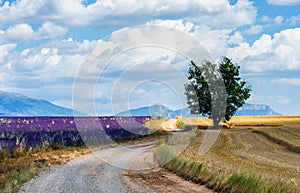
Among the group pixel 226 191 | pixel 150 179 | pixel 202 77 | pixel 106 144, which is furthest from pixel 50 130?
pixel 202 77

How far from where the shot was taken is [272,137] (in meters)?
62.1

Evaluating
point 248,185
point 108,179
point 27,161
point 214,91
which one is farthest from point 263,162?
point 214,91

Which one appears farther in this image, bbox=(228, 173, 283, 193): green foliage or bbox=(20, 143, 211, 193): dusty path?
bbox=(20, 143, 211, 193): dusty path

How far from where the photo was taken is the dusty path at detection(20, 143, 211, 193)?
891 inches

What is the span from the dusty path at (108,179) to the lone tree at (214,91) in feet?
180

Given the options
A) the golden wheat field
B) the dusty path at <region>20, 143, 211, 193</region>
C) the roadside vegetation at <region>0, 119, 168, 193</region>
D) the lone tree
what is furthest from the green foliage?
the lone tree

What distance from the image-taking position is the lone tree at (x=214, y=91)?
295ft

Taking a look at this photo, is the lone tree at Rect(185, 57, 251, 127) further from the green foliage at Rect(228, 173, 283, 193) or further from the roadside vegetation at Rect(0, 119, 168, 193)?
the green foliage at Rect(228, 173, 283, 193)

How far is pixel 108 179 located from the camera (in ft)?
84.3

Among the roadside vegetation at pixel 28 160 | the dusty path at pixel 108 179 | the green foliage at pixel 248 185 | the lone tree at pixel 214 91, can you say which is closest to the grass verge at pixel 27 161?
the roadside vegetation at pixel 28 160

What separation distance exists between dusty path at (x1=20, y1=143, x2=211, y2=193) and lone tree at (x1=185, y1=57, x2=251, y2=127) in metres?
54.8

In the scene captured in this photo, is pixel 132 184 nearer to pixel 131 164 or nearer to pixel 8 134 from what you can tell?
pixel 131 164

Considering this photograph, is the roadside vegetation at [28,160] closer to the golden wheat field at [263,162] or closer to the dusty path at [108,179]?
the dusty path at [108,179]

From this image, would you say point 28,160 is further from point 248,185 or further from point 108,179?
point 248,185
